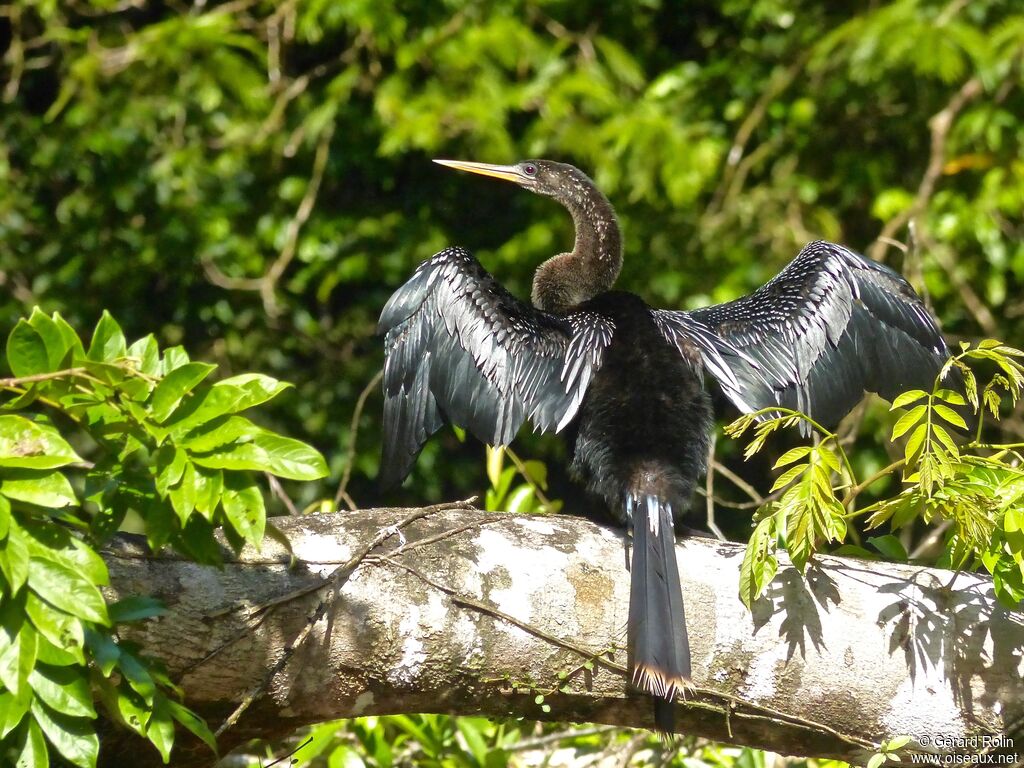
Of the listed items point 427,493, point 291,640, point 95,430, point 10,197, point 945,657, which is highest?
point 95,430

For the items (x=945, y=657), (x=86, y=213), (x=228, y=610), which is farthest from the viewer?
(x=86, y=213)

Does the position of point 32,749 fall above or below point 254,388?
below

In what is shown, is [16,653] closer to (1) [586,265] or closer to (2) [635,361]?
(2) [635,361]

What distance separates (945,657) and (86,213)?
165 inches

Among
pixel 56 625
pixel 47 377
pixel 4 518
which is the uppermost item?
pixel 47 377

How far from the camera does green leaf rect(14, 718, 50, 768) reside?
1.63 meters

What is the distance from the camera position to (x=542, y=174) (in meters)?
4.04

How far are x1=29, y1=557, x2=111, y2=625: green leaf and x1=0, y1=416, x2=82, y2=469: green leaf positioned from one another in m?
0.13

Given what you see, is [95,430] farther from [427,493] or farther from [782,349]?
[427,493]

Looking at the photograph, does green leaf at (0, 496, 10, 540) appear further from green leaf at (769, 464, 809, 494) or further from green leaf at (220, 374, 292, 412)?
green leaf at (769, 464, 809, 494)

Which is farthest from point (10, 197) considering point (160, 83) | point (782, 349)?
point (782, 349)

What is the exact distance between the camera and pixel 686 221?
5016 mm

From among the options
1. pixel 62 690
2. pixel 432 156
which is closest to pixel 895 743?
pixel 62 690

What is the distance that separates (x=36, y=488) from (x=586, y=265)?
7.48ft
